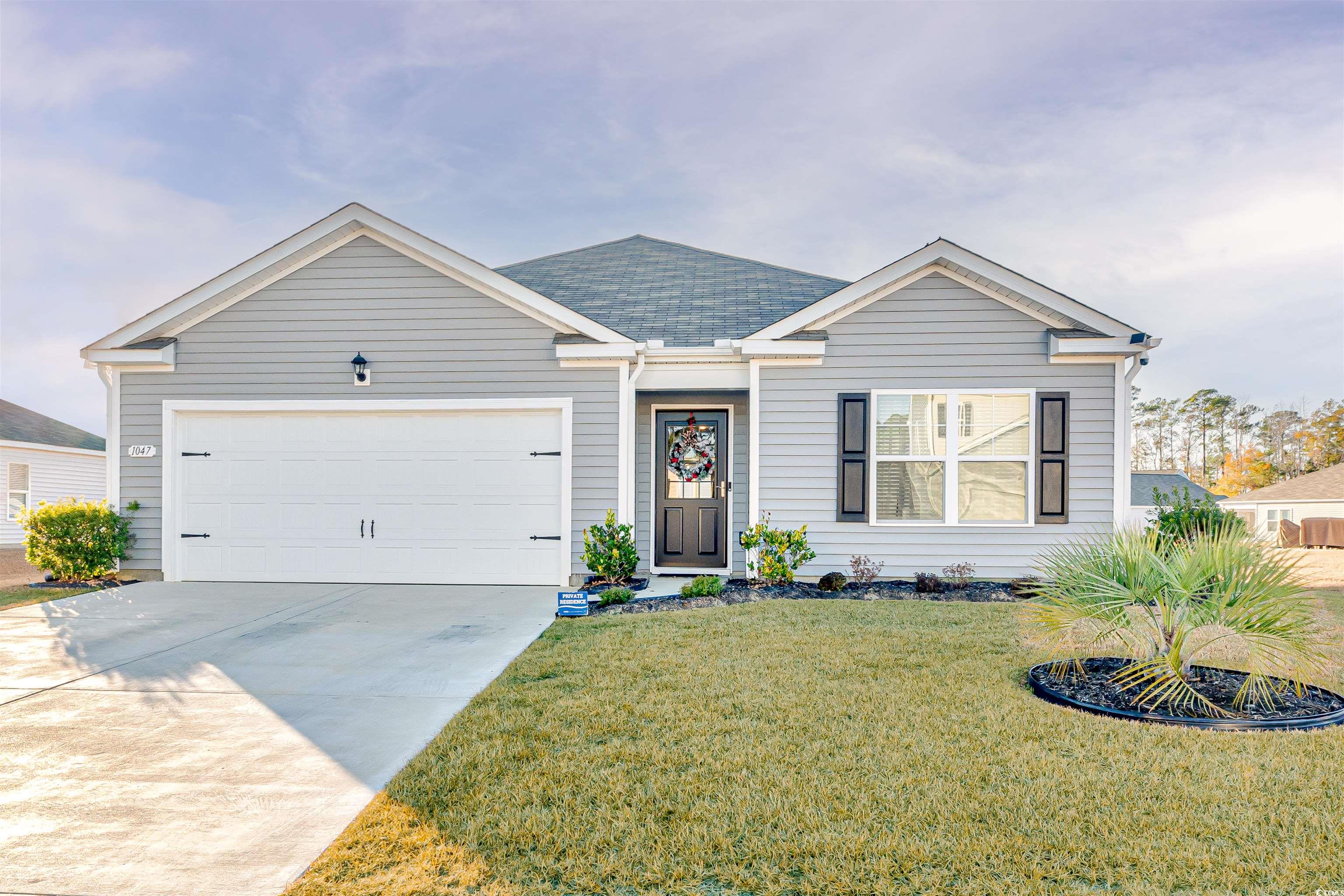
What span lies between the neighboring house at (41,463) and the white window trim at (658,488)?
14033mm

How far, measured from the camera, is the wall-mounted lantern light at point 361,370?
8.52 m

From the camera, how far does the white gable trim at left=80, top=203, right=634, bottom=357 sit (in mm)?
8398

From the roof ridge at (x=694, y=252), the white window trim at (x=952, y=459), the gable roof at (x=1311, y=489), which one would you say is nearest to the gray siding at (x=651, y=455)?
the white window trim at (x=952, y=459)

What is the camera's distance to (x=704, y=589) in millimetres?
7477

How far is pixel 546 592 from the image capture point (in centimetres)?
809

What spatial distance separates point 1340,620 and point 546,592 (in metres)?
8.01

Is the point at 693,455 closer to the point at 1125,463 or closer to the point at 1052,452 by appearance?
the point at 1052,452

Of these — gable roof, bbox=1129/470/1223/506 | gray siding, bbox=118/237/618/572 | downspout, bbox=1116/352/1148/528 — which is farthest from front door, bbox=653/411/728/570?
gable roof, bbox=1129/470/1223/506

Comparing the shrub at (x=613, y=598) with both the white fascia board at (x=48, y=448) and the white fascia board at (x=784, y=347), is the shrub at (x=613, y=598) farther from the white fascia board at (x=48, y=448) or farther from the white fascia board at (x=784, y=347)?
the white fascia board at (x=48, y=448)

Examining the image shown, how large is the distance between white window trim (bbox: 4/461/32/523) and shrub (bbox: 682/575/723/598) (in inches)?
691

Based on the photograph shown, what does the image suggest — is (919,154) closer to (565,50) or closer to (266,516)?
(565,50)

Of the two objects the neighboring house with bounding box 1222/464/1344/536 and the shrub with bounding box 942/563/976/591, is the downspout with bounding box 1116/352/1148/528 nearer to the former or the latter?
the shrub with bounding box 942/563/976/591

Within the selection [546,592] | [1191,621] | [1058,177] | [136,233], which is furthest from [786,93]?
[136,233]

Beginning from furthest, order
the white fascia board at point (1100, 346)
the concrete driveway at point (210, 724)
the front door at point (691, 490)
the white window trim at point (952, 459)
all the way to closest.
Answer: the front door at point (691, 490) < the white window trim at point (952, 459) < the white fascia board at point (1100, 346) < the concrete driveway at point (210, 724)
